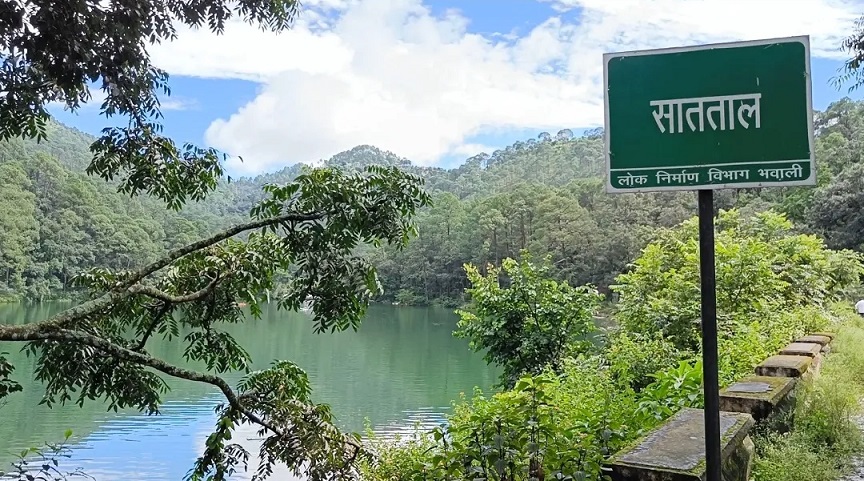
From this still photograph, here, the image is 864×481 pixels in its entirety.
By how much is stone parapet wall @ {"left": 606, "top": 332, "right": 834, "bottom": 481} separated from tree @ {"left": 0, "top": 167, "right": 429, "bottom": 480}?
1373 mm

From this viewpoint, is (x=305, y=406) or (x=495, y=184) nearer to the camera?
(x=305, y=406)

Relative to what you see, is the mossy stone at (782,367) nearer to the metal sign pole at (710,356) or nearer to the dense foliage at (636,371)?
the dense foliage at (636,371)

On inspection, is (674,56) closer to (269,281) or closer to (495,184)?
(269,281)

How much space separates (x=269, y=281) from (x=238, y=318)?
1.06 feet

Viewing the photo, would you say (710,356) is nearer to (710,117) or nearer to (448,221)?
(710,117)

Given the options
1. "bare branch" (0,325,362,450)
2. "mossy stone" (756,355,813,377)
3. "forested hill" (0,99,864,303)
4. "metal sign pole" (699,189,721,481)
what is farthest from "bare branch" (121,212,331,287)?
"forested hill" (0,99,864,303)

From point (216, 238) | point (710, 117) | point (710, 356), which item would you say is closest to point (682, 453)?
point (710, 356)

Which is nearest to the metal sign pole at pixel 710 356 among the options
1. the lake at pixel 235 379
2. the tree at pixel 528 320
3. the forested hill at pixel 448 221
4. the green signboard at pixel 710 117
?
the green signboard at pixel 710 117

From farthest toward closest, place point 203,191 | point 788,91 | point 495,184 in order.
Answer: point 495,184
point 203,191
point 788,91

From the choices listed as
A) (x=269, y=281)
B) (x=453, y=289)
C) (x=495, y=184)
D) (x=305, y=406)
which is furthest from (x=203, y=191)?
(x=495, y=184)

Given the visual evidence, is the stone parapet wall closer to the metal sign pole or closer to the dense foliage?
the dense foliage

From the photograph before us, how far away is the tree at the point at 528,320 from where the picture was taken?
7.06 meters

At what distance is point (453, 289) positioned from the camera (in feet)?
147

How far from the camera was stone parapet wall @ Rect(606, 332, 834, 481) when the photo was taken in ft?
5.82
